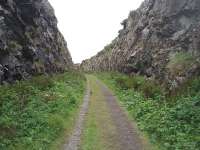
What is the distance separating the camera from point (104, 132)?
57.1 ft

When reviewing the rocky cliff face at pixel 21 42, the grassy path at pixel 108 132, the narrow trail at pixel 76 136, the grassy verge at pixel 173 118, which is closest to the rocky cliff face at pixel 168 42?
the grassy verge at pixel 173 118

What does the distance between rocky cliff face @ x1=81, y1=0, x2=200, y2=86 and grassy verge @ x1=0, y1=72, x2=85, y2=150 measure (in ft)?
33.9

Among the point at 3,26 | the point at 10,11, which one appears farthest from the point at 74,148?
the point at 10,11

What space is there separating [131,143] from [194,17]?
3155 centimetres

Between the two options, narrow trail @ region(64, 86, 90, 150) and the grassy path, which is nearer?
narrow trail @ region(64, 86, 90, 150)

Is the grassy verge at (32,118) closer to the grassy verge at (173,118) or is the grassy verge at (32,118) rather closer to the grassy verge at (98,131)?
the grassy verge at (98,131)

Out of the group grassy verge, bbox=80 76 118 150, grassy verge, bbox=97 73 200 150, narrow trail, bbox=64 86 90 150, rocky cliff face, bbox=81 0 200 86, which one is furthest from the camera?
rocky cliff face, bbox=81 0 200 86

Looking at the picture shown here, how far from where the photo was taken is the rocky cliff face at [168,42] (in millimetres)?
32969

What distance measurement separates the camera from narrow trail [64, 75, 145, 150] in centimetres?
1505

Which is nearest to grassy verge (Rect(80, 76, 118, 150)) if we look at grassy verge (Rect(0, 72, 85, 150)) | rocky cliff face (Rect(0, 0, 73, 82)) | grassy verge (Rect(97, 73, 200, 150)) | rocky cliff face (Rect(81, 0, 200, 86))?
grassy verge (Rect(0, 72, 85, 150))

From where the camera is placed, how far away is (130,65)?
182 feet

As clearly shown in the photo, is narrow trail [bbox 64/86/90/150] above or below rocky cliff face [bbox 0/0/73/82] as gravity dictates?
below

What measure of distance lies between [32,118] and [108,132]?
3378 mm

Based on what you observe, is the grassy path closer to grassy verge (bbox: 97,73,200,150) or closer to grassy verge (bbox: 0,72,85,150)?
grassy verge (bbox: 97,73,200,150)
